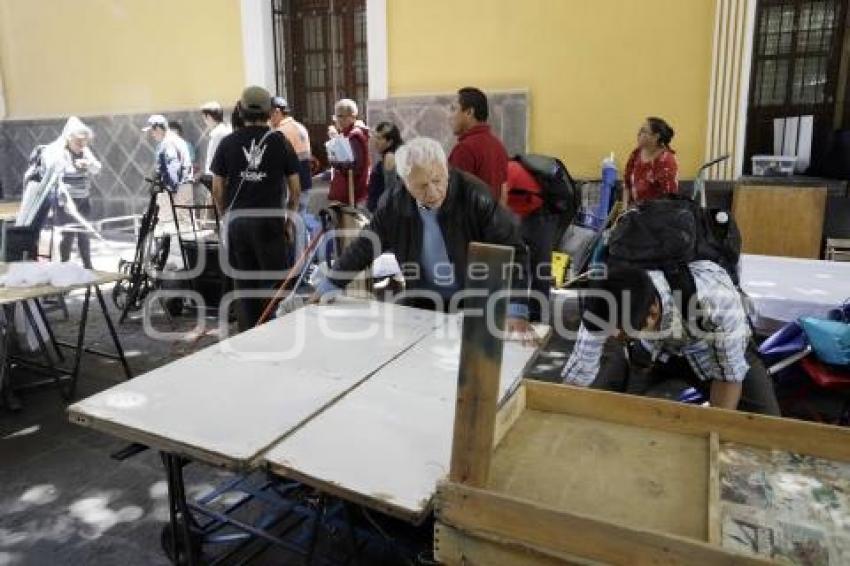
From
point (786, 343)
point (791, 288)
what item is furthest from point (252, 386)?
point (791, 288)

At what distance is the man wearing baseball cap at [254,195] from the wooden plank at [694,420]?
2.85 metres

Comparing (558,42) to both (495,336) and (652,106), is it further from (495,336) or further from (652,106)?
(495,336)

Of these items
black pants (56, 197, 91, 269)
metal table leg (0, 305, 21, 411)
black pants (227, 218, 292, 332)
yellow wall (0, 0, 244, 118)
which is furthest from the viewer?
yellow wall (0, 0, 244, 118)

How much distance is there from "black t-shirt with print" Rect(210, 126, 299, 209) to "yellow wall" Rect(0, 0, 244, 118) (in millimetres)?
5173

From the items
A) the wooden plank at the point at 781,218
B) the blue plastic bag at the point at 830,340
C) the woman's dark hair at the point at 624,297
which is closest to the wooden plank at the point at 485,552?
the woman's dark hair at the point at 624,297

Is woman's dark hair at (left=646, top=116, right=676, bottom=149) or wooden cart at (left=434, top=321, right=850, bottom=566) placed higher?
woman's dark hair at (left=646, top=116, right=676, bottom=149)

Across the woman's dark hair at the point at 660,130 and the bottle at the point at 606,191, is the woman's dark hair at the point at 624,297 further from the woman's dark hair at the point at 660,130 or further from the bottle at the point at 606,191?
the bottle at the point at 606,191

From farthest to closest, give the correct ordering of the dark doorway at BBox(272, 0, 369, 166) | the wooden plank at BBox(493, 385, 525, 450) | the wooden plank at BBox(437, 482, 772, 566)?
the dark doorway at BBox(272, 0, 369, 166)
the wooden plank at BBox(493, 385, 525, 450)
the wooden plank at BBox(437, 482, 772, 566)

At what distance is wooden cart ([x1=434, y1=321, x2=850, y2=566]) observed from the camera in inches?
49.5

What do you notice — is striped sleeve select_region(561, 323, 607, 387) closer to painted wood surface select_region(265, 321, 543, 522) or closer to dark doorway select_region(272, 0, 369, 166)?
painted wood surface select_region(265, 321, 543, 522)

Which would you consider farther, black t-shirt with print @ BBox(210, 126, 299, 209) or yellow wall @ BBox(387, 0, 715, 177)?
yellow wall @ BBox(387, 0, 715, 177)

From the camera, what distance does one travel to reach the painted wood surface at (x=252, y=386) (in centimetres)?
180

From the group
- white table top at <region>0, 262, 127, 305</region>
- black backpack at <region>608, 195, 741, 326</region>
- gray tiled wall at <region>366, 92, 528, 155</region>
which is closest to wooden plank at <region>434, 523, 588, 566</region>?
black backpack at <region>608, 195, 741, 326</region>

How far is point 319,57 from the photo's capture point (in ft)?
29.1
